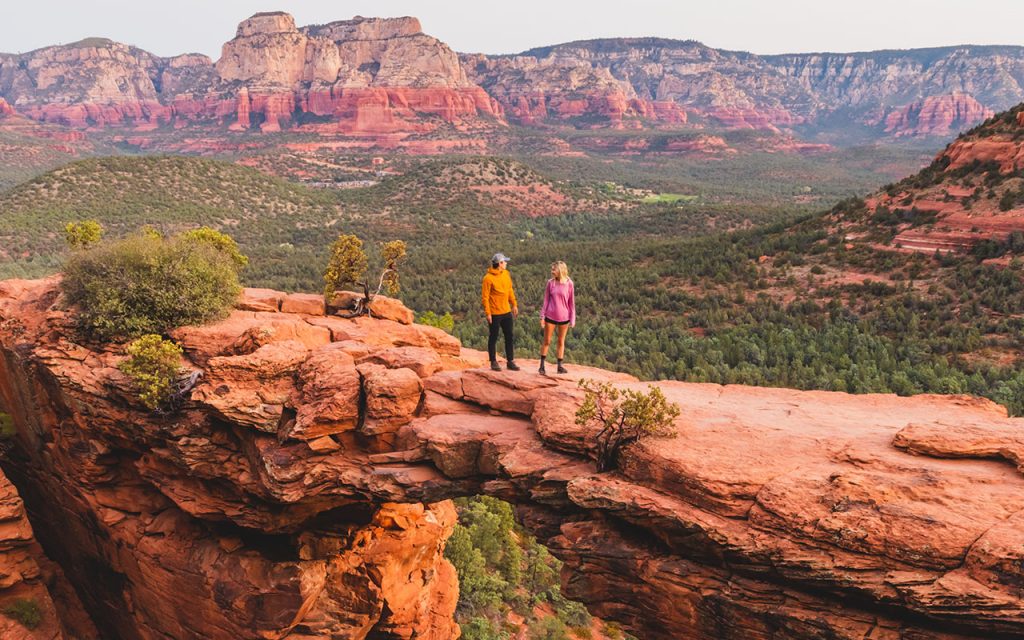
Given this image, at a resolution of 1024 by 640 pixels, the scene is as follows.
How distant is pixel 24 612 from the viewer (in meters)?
14.0

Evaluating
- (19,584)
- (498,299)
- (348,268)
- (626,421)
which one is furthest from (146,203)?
(626,421)

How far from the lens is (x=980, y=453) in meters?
8.34

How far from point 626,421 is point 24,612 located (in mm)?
15657

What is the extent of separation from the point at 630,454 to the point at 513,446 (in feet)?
7.43

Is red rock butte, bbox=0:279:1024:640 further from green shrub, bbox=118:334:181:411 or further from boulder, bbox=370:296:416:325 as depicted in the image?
green shrub, bbox=118:334:181:411

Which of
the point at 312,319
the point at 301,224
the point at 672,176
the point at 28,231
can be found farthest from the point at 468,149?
the point at 312,319

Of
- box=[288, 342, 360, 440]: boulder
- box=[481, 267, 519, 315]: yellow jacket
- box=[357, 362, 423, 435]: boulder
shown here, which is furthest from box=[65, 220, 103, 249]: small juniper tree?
box=[481, 267, 519, 315]: yellow jacket

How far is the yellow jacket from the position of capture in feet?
39.6

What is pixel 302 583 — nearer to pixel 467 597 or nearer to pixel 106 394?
pixel 106 394

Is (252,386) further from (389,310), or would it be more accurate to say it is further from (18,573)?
(18,573)

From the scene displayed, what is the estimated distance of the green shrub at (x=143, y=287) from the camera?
13977 millimetres

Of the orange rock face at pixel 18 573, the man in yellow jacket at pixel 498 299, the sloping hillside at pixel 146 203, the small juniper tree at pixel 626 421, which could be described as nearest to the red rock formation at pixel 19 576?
the orange rock face at pixel 18 573

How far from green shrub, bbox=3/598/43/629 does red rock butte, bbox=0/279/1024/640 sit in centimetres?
68

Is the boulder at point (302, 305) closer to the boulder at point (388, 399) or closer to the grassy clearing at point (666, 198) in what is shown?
the boulder at point (388, 399)
